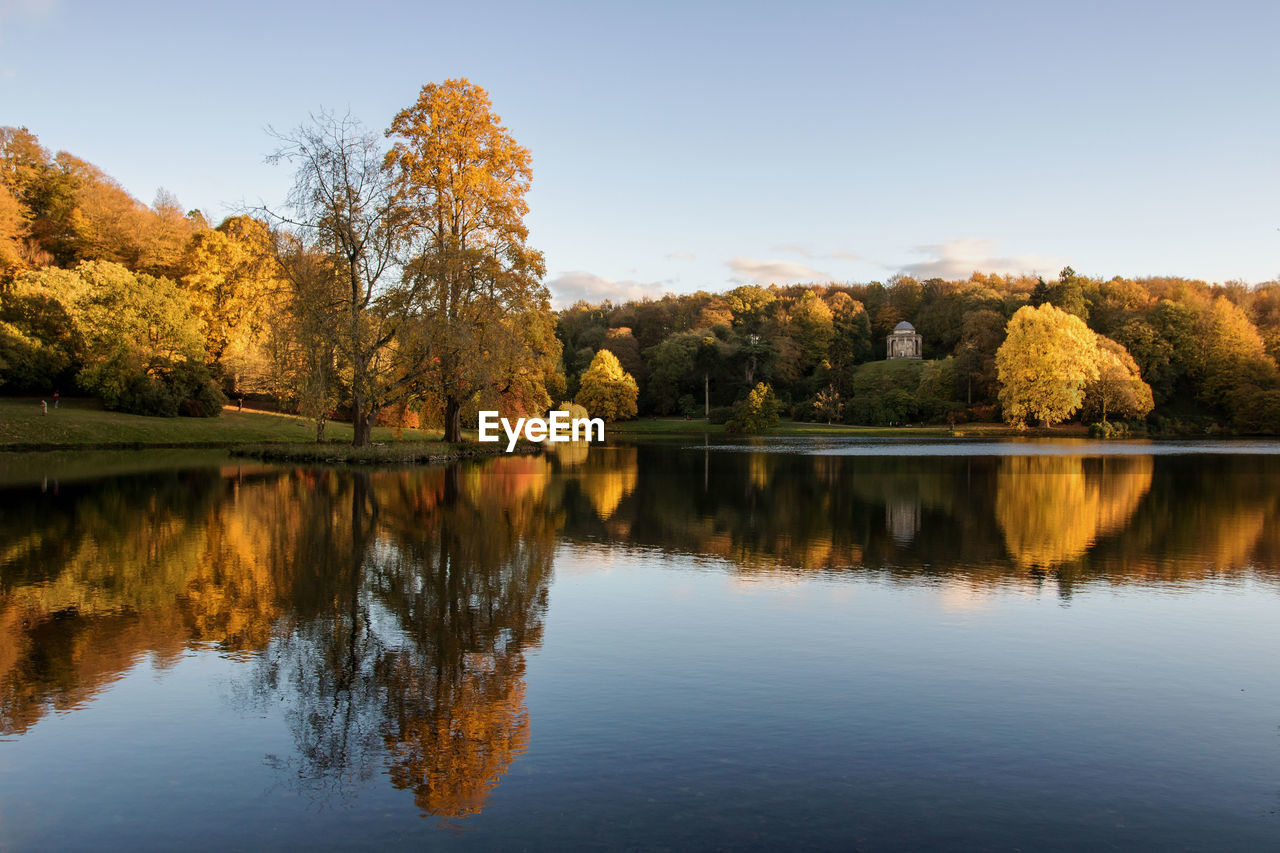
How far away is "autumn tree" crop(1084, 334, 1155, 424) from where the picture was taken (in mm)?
62156

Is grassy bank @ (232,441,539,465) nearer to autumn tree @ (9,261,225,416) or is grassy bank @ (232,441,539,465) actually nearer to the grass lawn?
the grass lawn

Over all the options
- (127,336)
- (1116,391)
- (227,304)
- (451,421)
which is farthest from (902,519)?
(1116,391)

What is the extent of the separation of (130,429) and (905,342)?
74613 millimetres

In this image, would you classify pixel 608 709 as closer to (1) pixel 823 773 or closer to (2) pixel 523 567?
(1) pixel 823 773

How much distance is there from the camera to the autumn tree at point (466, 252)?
98.6ft

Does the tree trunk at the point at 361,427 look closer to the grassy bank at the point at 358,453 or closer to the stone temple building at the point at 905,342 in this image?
the grassy bank at the point at 358,453

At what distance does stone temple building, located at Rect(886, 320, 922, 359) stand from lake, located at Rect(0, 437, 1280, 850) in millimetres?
80081

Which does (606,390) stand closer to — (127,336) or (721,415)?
(721,415)

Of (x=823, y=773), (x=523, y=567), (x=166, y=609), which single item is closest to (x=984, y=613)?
(x=823, y=773)

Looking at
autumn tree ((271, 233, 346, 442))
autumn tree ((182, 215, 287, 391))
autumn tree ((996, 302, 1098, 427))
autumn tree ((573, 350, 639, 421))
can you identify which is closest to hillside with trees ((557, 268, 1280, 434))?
autumn tree ((996, 302, 1098, 427))

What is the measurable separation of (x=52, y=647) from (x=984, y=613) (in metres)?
8.59

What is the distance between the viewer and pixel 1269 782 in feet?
15.4

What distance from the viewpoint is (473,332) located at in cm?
2989

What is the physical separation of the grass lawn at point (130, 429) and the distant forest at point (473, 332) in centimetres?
151
